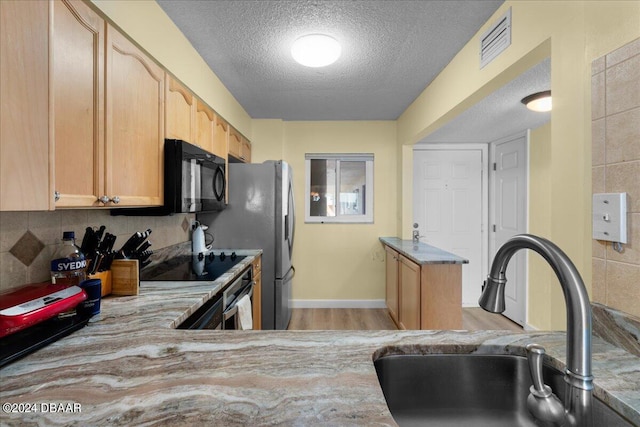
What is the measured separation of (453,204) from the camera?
3947 millimetres

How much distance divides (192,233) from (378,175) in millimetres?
2402

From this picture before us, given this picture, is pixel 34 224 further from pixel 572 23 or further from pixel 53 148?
pixel 572 23

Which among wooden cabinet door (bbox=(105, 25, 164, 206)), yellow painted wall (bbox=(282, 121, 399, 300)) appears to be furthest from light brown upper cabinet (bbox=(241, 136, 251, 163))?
wooden cabinet door (bbox=(105, 25, 164, 206))

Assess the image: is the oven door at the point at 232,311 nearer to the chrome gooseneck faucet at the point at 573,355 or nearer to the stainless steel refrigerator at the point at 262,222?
the stainless steel refrigerator at the point at 262,222

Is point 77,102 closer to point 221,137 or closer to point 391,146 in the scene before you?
point 221,137

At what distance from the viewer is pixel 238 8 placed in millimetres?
1748

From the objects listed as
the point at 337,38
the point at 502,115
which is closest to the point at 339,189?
the point at 502,115

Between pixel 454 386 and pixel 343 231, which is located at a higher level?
pixel 343 231

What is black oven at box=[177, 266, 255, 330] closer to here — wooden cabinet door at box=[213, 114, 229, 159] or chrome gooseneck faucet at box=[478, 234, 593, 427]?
wooden cabinet door at box=[213, 114, 229, 159]

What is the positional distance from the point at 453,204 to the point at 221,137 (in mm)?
2919

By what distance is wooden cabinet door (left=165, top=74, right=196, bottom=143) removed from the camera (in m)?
1.80

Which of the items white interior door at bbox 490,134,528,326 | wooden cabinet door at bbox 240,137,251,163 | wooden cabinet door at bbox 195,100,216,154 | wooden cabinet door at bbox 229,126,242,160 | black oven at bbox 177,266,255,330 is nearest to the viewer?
black oven at bbox 177,266,255,330

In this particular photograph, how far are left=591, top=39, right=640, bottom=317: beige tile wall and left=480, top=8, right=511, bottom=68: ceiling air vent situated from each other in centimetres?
72

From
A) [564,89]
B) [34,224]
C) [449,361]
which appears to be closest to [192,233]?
[34,224]
